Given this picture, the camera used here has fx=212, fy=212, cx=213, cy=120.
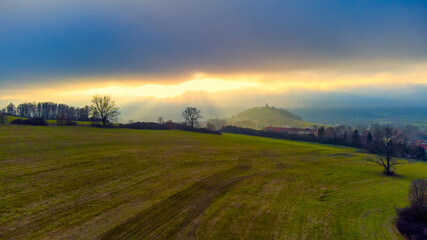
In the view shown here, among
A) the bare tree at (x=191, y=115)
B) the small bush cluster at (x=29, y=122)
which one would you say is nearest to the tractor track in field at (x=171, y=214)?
the small bush cluster at (x=29, y=122)

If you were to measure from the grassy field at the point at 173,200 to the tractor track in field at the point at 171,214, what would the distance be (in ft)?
0.22

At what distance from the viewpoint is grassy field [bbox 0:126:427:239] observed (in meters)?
13.6

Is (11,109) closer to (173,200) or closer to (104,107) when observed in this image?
(104,107)

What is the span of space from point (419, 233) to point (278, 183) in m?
12.5

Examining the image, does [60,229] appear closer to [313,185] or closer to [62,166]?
[62,166]

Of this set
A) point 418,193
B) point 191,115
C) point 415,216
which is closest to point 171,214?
point 415,216

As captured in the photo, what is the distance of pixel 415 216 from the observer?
654 inches

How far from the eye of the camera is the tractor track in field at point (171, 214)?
1304 cm

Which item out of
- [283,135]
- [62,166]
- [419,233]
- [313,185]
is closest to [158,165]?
[62,166]

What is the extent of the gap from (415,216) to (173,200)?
19.2 m

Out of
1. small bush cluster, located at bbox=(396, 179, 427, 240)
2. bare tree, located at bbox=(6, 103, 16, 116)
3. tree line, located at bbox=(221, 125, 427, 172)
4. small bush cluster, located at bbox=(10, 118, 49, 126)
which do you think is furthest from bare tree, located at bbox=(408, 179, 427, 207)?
bare tree, located at bbox=(6, 103, 16, 116)

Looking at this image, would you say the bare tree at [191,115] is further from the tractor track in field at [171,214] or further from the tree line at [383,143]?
the tractor track in field at [171,214]

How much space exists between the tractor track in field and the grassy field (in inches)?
2.6

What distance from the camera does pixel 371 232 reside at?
15.3m
